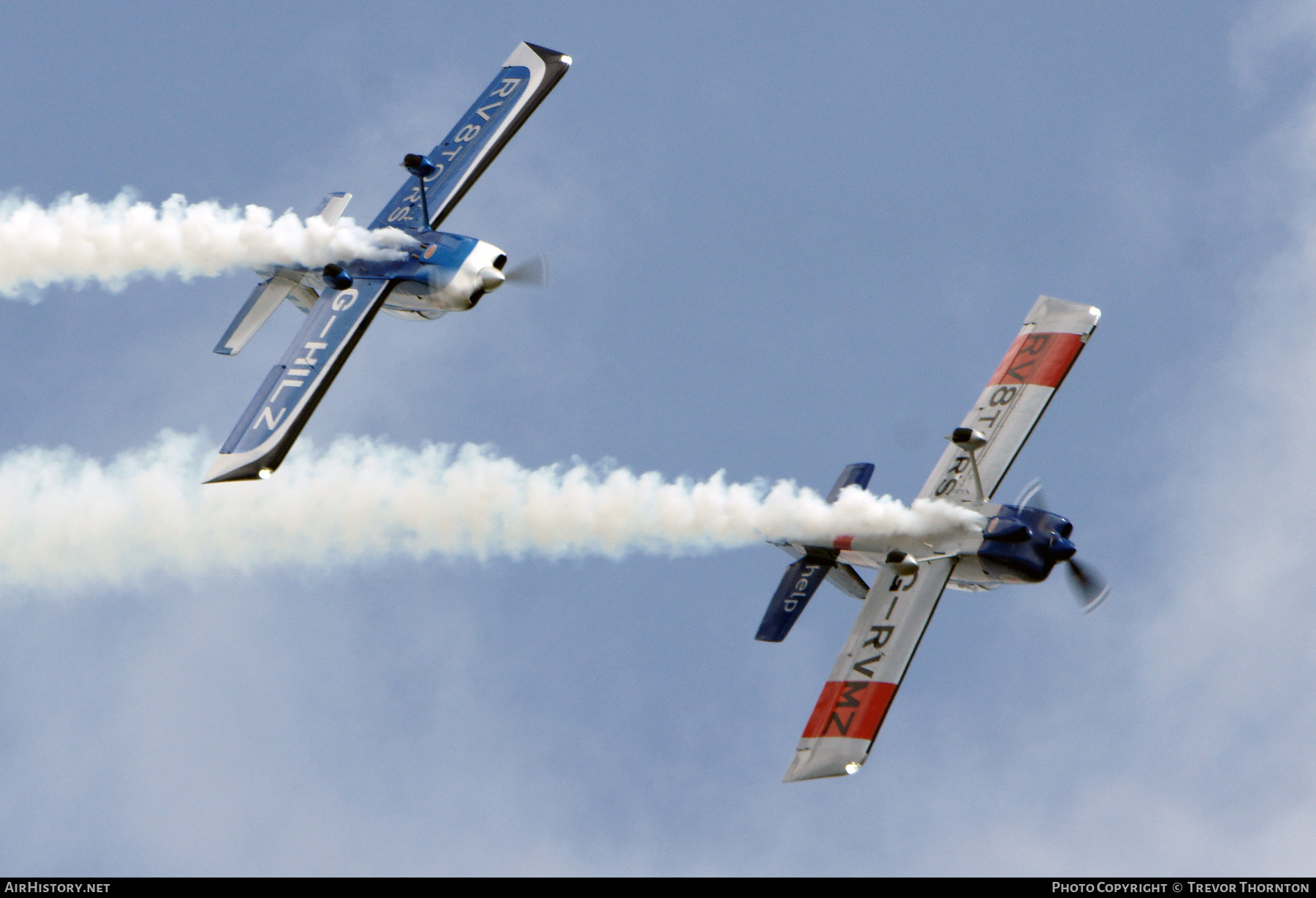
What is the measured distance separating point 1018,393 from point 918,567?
6.10 meters

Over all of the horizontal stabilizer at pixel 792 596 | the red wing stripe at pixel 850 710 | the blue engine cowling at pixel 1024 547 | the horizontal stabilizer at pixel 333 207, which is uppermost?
the horizontal stabilizer at pixel 333 207

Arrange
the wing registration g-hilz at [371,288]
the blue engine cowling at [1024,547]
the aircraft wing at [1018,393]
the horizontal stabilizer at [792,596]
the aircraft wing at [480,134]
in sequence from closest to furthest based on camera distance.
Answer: the wing registration g-hilz at [371,288], the blue engine cowling at [1024,547], the horizontal stabilizer at [792,596], the aircraft wing at [1018,393], the aircraft wing at [480,134]

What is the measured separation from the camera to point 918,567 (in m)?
43.6

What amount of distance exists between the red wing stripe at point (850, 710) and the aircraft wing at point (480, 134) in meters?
15.4

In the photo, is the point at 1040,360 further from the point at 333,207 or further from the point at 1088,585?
the point at 333,207

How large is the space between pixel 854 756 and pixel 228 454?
49.3 feet

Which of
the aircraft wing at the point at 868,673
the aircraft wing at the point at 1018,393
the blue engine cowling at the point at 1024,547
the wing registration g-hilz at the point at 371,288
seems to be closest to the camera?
the aircraft wing at the point at 868,673

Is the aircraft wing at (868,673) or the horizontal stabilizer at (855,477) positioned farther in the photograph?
the horizontal stabilizer at (855,477)

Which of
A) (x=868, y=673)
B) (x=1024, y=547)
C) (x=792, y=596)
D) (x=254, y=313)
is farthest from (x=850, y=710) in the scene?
(x=254, y=313)

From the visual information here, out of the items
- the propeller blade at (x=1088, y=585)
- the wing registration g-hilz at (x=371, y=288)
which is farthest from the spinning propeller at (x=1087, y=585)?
the wing registration g-hilz at (x=371, y=288)

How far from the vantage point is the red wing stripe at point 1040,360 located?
47188 mm

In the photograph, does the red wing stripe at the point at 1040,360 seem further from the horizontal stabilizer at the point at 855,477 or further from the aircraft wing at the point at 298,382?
the aircraft wing at the point at 298,382
